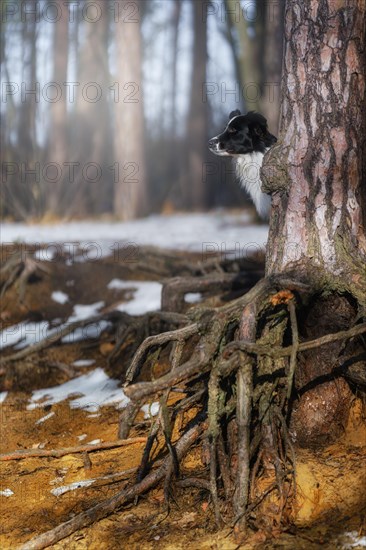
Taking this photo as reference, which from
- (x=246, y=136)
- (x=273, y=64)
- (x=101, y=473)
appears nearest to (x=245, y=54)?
(x=273, y=64)

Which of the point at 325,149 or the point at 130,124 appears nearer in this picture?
the point at 325,149

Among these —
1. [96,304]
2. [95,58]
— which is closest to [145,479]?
[96,304]

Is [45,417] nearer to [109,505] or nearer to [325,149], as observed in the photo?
[109,505]

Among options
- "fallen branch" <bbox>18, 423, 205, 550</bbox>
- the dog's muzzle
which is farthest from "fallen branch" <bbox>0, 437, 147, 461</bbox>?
the dog's muzzle

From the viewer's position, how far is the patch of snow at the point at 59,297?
7.26 m

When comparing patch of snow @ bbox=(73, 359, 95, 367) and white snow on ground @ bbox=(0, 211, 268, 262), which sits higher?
white snow on ground @ bbox=(0, 211, 268, 262)

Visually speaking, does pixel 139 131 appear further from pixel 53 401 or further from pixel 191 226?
pixel 53 401

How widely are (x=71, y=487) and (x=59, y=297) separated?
12.2ft

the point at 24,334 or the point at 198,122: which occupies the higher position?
the point at 198,122

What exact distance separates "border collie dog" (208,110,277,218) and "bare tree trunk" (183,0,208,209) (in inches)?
469

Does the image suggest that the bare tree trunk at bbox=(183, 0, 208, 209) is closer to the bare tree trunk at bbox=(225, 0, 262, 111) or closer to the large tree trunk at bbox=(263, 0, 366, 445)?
the bare tree trunk at bbox=(225, 0, 262, 111)

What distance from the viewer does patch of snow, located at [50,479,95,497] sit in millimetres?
3789

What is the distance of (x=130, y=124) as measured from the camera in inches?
518

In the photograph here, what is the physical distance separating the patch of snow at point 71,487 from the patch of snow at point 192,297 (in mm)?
2696
